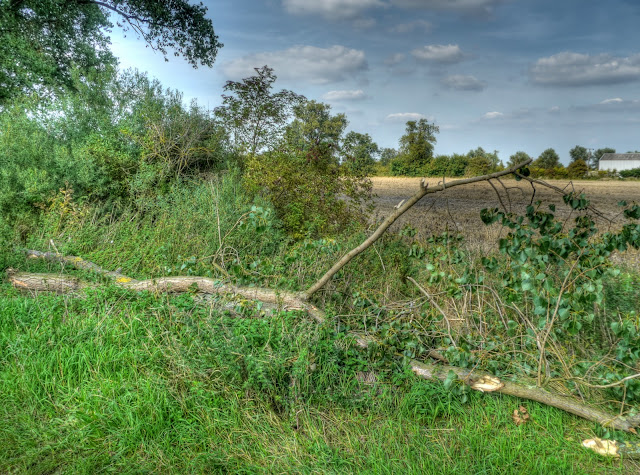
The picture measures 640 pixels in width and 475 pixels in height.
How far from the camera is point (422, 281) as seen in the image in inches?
220

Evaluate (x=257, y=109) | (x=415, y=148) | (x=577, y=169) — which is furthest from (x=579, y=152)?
(x=257, y=109)

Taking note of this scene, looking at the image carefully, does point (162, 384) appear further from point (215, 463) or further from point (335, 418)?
point (335, 418)

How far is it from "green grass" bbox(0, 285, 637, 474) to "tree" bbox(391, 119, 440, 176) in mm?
19853

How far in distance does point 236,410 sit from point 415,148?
876 inches

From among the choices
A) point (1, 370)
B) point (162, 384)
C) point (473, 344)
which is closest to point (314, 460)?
point (162, 384)

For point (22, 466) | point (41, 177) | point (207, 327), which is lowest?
point (22, 466)

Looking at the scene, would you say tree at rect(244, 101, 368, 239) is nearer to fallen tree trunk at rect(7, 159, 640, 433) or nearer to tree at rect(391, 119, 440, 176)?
fallen tree trunk at rect(7, 159, 640, 433)

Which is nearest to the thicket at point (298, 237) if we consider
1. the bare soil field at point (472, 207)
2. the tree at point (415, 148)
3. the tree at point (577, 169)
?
the bare soil field at point (472, 207)

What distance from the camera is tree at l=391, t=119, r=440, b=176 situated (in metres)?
23.2

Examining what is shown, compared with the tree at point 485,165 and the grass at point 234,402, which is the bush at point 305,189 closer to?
the tree at point 485,165

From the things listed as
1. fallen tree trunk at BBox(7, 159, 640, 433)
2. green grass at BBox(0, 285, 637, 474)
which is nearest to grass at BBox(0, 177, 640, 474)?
green grass at BBox(0, 285, 637, 474)

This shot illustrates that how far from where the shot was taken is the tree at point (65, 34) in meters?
12.3

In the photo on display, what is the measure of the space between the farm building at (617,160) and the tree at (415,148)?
16998 mm

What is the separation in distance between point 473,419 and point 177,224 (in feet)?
18.0
